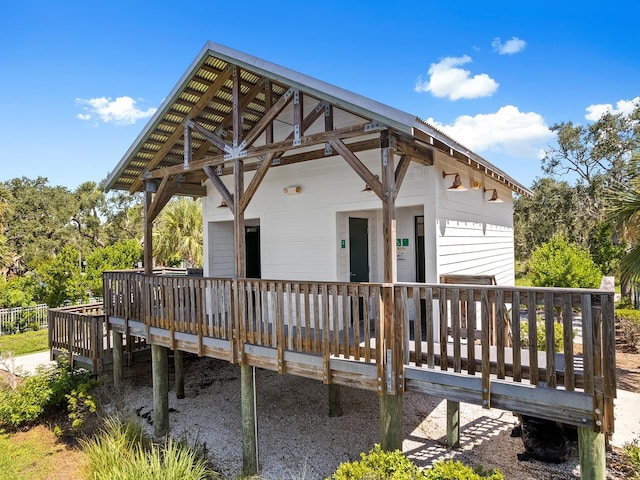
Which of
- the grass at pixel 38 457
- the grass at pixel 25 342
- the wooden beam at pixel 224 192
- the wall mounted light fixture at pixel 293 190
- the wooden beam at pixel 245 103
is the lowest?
the grass at pixel 38 457

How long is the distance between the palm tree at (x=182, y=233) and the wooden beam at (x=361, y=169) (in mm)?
17617

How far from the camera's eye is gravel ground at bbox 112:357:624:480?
6746 millimetres

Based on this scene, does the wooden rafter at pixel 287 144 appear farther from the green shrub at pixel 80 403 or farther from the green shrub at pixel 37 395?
the green shrub at pixel 37 395

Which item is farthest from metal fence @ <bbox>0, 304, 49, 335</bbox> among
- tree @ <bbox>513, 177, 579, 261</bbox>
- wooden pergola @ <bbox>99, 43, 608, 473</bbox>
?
tree @ <bbox>513, 177, 579, 261</bbox>

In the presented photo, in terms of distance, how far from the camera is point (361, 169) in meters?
5.53

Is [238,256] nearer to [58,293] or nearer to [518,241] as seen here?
[58,293]

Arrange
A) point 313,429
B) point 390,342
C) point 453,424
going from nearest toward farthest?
1. point 390,342
2. point 453,424
3. point 313,429

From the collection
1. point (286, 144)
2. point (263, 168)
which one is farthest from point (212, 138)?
point (286, 144)

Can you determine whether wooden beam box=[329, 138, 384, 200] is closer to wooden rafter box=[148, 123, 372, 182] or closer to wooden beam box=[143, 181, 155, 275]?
wooden rafter box=[148, 123, 372, 182]

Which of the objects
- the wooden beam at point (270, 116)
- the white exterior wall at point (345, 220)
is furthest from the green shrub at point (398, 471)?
the wooden beam at point (270, 116)

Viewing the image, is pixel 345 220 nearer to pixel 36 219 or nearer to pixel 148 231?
pixel 148 231

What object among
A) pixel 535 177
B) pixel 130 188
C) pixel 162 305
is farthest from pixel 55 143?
pixel 535 177

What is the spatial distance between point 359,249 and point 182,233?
16.1m

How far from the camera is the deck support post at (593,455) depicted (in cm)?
398
